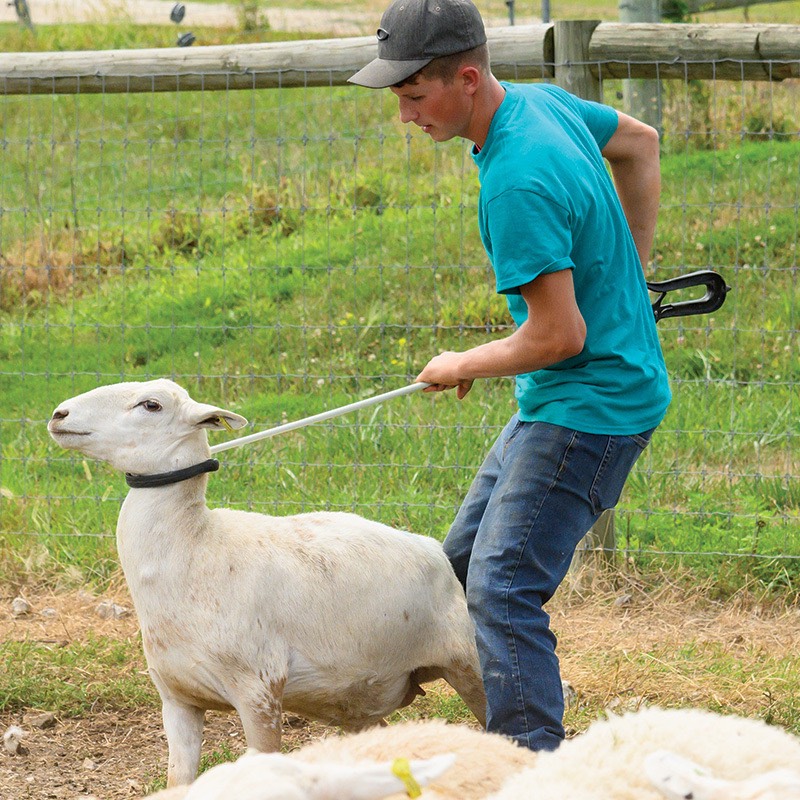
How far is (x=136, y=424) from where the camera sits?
3.46 meters

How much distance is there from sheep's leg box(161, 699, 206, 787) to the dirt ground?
34cm

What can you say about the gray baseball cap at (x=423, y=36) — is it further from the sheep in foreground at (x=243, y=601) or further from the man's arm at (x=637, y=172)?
the sheep in foreground at (x=243, y=601)

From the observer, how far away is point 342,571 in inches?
141

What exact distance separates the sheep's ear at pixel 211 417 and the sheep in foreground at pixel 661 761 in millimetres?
1459

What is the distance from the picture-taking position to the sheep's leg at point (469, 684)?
3.64 meters

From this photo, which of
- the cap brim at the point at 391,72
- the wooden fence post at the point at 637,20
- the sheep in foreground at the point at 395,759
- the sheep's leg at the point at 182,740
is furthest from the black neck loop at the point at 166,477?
the wooden fence post at the point at 637,20

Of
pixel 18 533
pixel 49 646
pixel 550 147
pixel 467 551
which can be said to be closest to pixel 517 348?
pixel 550 147

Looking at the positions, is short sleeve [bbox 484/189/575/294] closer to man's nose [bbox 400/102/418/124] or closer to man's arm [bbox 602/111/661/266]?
man's nose [bbox 400/102/418/124]

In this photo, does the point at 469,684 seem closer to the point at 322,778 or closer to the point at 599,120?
the point at 322,778

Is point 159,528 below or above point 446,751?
above

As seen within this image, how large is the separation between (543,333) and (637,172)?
103cm

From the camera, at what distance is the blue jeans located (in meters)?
3.18

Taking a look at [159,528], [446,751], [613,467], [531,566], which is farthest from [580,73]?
[446,751]

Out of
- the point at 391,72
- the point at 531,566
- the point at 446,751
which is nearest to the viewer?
the point at 446,751
